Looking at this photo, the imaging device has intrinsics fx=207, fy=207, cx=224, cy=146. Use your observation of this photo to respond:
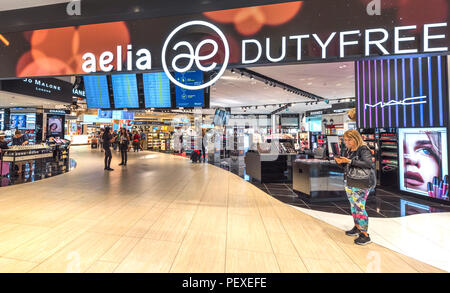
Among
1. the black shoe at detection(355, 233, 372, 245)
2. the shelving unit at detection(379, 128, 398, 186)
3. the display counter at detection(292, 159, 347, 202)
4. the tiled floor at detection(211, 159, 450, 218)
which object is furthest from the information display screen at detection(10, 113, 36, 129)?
the shelving unit at detection(379, 128, 398, 186)

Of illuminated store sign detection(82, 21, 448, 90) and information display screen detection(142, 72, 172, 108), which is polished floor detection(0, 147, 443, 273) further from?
information display screen detection(142, 72, 172, 108)

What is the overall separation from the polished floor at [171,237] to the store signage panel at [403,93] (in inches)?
135

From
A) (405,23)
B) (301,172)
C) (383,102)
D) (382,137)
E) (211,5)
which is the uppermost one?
(211,5)

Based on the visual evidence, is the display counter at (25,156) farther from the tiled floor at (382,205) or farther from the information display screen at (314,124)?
the information display screen at (314,124)

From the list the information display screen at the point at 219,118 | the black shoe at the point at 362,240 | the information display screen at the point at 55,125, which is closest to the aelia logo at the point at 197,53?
the black shoe at the point at 362,240

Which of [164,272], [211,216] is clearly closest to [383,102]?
[211,216]

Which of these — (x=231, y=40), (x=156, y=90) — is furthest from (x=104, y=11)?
(x=156, y=90)

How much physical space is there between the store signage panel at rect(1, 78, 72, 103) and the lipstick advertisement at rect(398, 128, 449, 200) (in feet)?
34.8

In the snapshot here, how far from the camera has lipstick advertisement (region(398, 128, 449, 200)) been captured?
14.7ft

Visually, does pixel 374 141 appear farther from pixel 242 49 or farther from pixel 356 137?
pixel 242 49

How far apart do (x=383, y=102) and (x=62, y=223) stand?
6889 mm

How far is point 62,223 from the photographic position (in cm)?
290
